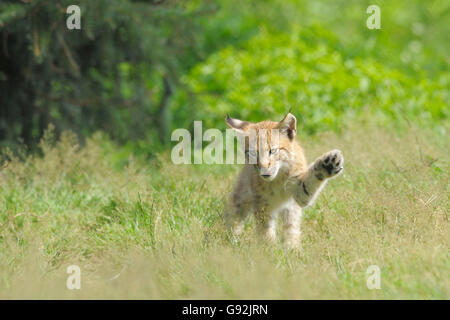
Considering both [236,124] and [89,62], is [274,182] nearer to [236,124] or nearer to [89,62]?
[236,124]

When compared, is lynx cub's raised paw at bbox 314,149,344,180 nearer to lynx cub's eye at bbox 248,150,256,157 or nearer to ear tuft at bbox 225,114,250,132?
lynx cub's eye at bbox 248,150,256,157

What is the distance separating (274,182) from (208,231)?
76 centimetres

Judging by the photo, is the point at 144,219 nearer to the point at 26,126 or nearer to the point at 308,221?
the point at 308,221

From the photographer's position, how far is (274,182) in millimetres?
4969

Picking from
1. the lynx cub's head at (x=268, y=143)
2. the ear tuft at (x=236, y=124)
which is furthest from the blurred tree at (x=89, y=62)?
the lynx cub's head at (x=268, y=143)

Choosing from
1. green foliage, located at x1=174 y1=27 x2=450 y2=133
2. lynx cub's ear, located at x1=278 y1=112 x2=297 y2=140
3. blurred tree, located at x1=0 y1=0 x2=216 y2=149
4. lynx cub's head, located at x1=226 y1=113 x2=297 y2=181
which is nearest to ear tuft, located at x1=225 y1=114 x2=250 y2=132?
lynx cub's head, located at x1=226 y1=113 x2=297 y2=181

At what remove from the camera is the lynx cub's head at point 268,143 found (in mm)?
4672

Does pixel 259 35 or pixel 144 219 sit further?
pixel 259 35

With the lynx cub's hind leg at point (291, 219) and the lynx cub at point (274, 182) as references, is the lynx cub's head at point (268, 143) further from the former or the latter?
the lynx cub's hind leg at point (291, 219)
